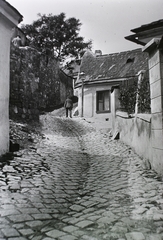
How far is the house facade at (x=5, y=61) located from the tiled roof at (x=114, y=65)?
42.0ft

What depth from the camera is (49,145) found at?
838cm

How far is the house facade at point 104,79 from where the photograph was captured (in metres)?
18.8

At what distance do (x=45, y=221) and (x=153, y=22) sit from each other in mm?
6723

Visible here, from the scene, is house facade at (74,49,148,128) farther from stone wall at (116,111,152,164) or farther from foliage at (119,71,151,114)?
stone wall at (116,111,152,164)

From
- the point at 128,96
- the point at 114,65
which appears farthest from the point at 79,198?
the point at 114,65

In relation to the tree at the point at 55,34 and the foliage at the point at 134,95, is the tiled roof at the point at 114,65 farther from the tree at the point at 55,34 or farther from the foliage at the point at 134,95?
the foliage at the point at 134,95

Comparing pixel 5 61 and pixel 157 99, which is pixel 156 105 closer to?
pixel 157 99

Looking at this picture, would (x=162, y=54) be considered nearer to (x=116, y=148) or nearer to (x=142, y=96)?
(x=142, y=96)

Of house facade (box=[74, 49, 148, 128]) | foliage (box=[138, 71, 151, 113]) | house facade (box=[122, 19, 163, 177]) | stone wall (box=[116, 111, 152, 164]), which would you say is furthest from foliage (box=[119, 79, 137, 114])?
house facade (box=[74, 49, 148, 128])

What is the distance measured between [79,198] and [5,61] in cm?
421

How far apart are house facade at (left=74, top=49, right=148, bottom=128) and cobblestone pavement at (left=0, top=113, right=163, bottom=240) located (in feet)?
40.5

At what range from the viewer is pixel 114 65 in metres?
20.3

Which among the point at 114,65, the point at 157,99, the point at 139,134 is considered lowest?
the point at 139,134

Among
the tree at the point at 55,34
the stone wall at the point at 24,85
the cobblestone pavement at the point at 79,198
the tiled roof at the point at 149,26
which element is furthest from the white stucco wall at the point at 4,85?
the tree at the point at 55,34
